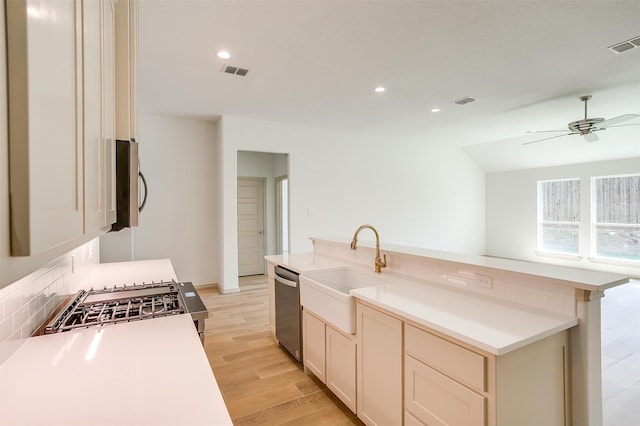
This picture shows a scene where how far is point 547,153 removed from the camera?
23.0ft

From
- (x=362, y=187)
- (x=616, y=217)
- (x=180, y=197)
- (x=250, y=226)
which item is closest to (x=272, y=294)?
(x=180, y=197)

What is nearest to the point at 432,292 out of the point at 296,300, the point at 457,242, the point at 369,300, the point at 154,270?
the point at 369,300

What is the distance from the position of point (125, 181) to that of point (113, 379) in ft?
2.02

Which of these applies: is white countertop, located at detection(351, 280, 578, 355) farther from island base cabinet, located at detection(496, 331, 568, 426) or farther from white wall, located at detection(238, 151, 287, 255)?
white wall, located at detection(238, 151, 287, 255)

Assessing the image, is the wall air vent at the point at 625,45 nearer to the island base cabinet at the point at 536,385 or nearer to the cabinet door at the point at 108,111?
the island base cabinet at the point at 536,385

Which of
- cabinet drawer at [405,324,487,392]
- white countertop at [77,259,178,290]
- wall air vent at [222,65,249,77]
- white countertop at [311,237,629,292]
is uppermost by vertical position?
wall air vent at [222,65,249,77]

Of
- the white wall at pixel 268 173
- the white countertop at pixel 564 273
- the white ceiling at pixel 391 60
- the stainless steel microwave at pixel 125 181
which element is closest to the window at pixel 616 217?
the white ceiling at pixel 391 60

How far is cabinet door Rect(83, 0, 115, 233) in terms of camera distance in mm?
644

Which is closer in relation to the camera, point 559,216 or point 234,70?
point 234,70

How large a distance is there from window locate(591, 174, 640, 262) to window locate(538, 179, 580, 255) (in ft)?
1.10

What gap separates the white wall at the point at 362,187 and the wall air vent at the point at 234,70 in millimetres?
1639

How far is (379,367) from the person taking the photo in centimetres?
174

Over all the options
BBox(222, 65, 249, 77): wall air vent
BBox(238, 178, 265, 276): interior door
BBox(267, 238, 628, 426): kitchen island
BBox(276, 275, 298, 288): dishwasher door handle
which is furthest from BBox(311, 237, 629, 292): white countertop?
BBox(238, 178, 265, 276): interior door

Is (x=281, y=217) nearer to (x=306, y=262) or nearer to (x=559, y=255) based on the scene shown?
(x=306, y=262)
